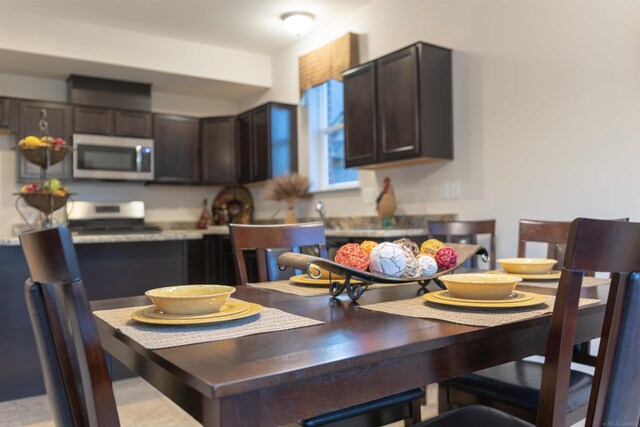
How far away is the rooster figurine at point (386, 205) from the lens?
3.78 m

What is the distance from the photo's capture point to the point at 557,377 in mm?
865

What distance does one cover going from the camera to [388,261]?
1276 millimetres

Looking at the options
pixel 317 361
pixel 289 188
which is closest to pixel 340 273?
pixel 317 361

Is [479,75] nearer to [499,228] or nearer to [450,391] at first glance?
[499,228]

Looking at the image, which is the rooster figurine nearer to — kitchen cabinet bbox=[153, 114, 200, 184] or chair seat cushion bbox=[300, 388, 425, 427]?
chair seat cushion bbox=[300, 388, 425, 427]

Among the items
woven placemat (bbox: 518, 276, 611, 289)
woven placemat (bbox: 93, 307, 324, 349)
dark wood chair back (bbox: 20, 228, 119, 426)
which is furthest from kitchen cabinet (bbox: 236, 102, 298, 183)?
dark wood chair back (bbox: 20, 228, 119, 426)

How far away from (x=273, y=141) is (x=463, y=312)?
413cm

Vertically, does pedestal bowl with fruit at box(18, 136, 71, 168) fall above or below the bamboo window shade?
below

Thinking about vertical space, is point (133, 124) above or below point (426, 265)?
above

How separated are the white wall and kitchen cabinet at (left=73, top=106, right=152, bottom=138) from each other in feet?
8.76

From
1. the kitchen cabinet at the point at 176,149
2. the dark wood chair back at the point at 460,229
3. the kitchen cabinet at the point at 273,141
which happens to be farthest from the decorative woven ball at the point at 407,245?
the kitchen cabinet at the point at 176,149

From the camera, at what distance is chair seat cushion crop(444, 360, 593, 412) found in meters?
1.37

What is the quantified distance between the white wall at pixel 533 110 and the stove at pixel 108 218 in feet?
9.48

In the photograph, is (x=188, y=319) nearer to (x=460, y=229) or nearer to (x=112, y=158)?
(x=460, y=229)
